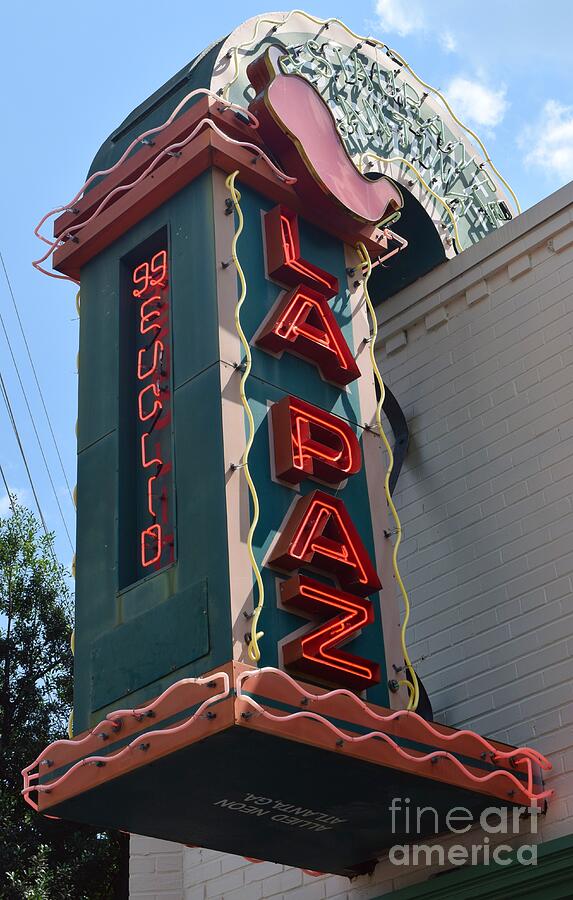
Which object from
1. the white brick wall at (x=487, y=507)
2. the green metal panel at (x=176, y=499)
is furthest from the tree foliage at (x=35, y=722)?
the green metal panel at (x=176, y=499)

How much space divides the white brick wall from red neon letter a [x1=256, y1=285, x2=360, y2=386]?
4.60 feet

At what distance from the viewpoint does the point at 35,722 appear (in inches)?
635

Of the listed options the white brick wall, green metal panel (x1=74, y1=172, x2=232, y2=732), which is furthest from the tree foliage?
green metal panel (x1=74, y1=172, x2=232, y2=732)

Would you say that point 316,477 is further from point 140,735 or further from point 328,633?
point 140,735

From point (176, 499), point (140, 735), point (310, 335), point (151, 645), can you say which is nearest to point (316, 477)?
point (176, 499)

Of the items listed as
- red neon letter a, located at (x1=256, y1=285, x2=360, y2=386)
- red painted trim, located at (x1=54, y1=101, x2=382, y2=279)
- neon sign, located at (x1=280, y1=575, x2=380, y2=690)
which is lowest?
neon sign, located at (x1=280, y1=575, x2=380, y2=690)

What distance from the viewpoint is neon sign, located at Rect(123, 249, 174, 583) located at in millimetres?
7180

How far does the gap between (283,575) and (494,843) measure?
2.12m

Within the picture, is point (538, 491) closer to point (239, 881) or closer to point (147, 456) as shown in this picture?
point (147, 456)

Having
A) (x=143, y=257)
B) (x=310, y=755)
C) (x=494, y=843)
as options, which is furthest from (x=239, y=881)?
(x=143, y=257)

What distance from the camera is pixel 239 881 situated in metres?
8.66

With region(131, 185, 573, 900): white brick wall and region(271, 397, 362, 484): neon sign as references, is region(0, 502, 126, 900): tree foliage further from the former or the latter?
region(271, 397, 362, 484): neon sign

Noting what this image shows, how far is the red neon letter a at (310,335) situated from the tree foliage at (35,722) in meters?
8.95

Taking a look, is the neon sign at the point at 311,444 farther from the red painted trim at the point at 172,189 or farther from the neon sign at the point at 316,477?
the red painted trim at the point at 172,189
